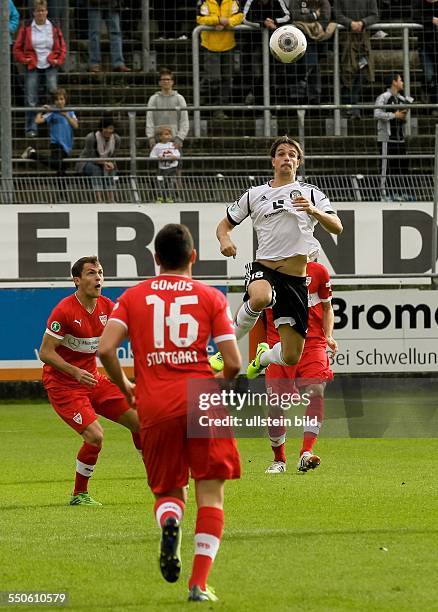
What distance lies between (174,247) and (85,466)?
4.23 meters

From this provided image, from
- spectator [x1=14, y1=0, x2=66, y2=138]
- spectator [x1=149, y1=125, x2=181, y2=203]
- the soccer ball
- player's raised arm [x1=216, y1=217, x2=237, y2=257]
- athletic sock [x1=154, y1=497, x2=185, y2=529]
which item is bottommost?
athletic sock [x1=154, y1=497, x2=185, y2=529]

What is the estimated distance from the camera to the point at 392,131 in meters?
20.2

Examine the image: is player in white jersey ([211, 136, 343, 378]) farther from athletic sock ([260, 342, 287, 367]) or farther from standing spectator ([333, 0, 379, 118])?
standing spectator ([333, 0, 379, 118])

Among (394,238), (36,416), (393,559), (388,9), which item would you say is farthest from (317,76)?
(393,559)

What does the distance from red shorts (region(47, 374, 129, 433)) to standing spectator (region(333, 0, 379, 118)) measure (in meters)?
11.2

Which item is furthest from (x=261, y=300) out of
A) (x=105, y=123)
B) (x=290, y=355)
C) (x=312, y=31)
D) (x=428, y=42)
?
(x=428, y=42)

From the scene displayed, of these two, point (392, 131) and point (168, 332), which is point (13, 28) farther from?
point (168, 332)

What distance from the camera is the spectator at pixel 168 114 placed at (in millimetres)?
19906

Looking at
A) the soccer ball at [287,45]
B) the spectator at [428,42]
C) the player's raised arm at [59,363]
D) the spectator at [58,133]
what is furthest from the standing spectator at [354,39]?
the player's raised arm at [59,363]

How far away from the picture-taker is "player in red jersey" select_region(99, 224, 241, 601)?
626cm

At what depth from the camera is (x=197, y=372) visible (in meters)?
6.38

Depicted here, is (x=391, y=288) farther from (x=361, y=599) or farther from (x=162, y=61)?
(x=361, y=599)

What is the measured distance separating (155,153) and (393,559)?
13232mm

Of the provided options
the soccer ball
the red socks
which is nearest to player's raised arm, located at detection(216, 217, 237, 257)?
the red socks
